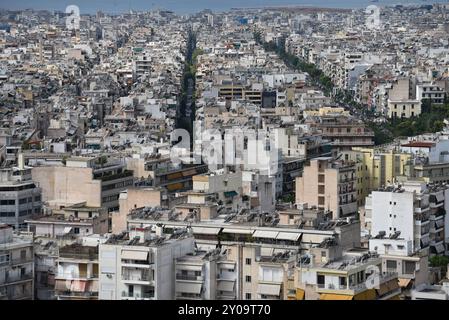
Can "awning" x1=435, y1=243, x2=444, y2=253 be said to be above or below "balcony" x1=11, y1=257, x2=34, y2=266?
below

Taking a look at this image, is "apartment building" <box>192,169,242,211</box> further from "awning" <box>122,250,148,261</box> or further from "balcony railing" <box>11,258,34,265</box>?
"awning" <box>122,250,148,261</box>

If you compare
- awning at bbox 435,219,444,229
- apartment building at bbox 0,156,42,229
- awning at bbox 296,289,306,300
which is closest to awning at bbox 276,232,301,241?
awning at bbox 296,289,306,300

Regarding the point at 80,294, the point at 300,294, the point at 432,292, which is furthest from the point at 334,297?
the point at 80,294

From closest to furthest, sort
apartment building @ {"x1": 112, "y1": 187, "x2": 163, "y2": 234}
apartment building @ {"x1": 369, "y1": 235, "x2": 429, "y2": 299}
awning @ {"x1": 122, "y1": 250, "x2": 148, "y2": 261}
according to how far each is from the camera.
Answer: awning @ {"x1": 122, "y1": 250, "x2": 148, "y2": 261} → apartment building @ {"x1": 369, "y1": 235, "x2": 429, "y2": 299} → apartment building @ {"x1": 112, "y1": 187, "x2": 163, "y2": 234}

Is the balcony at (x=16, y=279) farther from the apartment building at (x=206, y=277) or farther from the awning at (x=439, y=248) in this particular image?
the awning at (x=439, y=248)

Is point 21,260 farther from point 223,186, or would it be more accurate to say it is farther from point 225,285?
point 223,186

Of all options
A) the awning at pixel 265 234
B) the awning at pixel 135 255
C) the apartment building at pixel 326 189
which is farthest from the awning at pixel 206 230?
the apartment building at pixel 326 189

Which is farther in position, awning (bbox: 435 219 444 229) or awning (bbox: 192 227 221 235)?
awning (bbox: 435 219 444 229)
